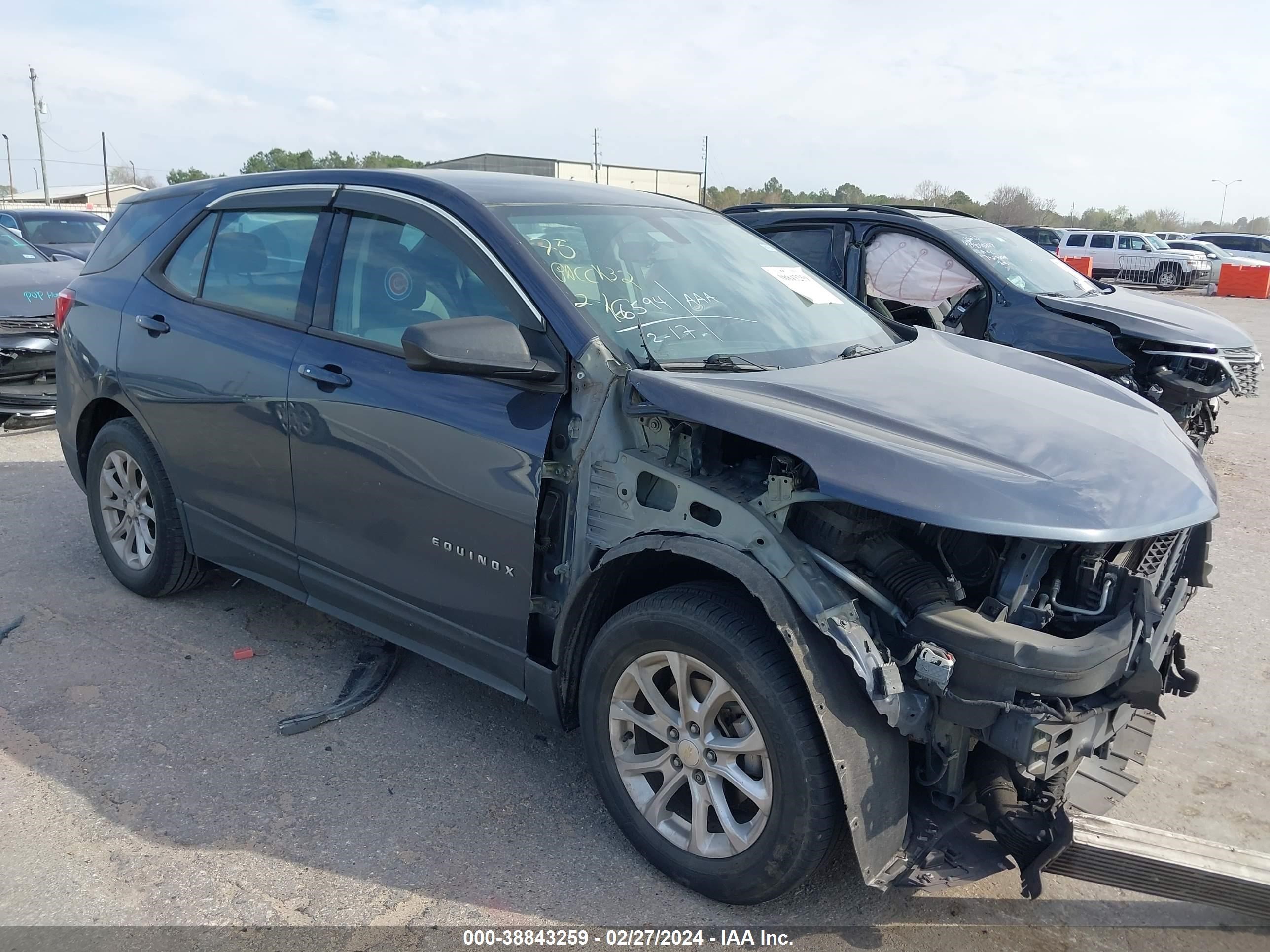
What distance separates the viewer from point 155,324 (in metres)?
4.24

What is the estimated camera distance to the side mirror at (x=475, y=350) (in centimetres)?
277

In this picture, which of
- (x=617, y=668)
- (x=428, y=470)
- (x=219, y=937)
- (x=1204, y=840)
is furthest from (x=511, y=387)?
(x=1204, y=840)

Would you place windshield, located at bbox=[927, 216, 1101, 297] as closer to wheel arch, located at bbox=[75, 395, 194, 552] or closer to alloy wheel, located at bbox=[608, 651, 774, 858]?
alloy wheel, located at bbox=[608, 651, 774, 858]

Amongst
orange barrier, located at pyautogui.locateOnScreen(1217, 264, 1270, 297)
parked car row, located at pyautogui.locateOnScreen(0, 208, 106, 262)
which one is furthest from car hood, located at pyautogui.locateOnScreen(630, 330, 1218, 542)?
orange barrier, located at pyautogui.locateOnScreen(1217, 264, 1270, 297)

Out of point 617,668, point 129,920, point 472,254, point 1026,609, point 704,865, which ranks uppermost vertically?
point 472,254

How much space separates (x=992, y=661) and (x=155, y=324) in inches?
145

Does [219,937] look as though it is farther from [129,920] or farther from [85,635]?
[85,635]

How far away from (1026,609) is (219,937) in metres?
2.25

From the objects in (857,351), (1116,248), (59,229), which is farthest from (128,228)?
(1116,248)

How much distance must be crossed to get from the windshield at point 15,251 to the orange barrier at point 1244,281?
92.1ft

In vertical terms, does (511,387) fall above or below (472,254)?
below

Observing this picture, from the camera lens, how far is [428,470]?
124 inches

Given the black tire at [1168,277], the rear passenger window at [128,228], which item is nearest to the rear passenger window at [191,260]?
the rear passenger window at [128,228]

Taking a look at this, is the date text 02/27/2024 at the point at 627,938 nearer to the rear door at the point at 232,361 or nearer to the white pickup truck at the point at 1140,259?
the rear door at the point at 232,361
